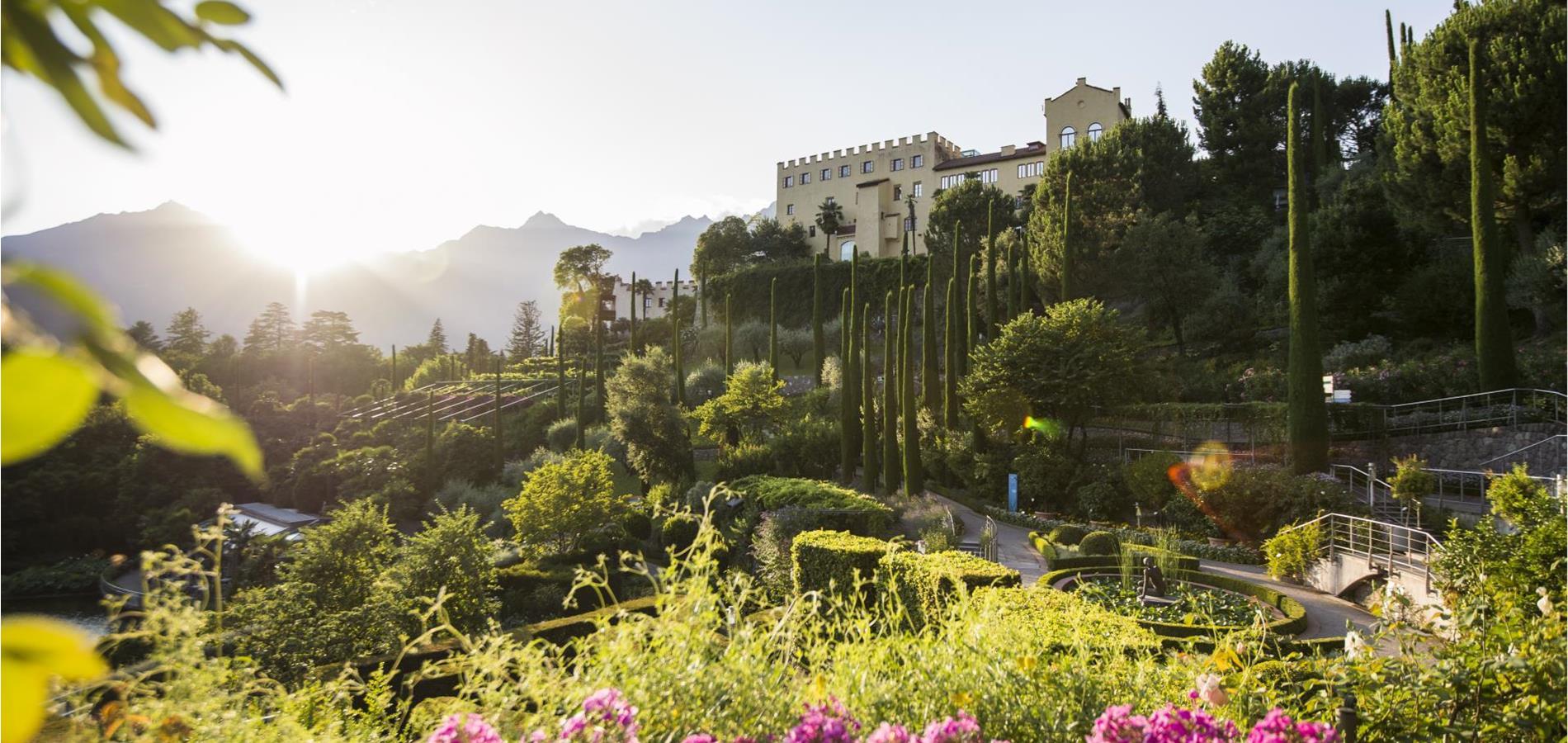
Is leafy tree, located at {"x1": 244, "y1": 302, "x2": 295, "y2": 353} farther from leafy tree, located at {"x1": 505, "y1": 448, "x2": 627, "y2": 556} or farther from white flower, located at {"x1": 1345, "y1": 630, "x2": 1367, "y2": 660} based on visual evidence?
white flower, located at {"x1": 1345, "y1": 630, "x2": 1367, "y2": 660}

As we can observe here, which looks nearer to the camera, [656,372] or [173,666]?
[173,666]

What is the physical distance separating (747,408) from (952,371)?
7071mm

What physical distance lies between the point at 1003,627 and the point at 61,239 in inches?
151

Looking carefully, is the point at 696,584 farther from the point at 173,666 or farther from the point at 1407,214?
the point at 1407,214

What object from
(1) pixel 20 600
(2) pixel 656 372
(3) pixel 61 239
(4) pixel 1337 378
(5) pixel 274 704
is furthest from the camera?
(2) pixel 656 372

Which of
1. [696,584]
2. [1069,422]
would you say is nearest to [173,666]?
[696,584]

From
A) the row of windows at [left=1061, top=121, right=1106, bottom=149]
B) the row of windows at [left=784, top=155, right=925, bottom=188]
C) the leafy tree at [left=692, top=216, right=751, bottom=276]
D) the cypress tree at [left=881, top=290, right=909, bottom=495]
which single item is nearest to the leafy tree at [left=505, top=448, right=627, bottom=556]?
the cypress tree at [left=881, top=290, right=909, bottom=495]

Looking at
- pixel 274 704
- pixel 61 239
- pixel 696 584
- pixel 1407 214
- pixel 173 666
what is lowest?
pixel 274 704

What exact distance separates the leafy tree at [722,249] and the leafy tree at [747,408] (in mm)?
24234

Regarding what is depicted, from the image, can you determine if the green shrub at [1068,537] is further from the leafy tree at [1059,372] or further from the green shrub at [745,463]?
the green shrub at [745,463]

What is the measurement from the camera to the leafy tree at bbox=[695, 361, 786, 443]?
90.4 ft

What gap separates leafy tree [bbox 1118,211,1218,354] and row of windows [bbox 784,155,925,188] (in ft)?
82.6

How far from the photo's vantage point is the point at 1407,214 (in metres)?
23.2

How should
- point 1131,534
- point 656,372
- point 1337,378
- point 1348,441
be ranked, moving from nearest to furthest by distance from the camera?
point 1131,534 < point 1348,441 < point 1337,378 < point 656,372
